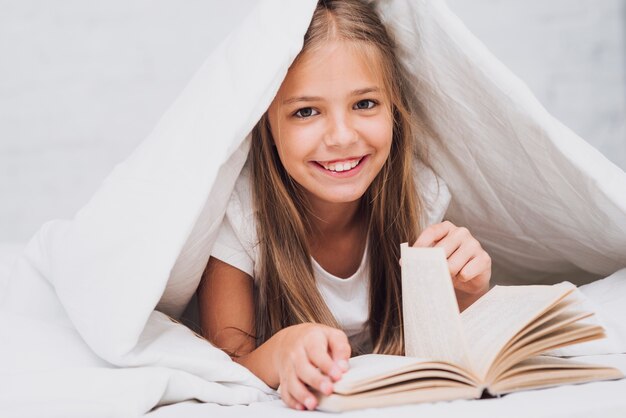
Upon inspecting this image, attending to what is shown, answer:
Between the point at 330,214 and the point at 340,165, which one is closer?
the point at 340,165

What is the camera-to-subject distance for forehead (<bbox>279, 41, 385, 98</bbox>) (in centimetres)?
117

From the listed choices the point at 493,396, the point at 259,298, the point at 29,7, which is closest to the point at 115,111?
the point at 29,7

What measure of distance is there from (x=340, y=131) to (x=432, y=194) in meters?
0.28

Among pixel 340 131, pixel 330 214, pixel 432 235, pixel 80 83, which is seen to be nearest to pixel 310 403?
pixel 432 235

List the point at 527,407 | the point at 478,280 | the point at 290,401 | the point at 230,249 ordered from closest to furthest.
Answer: the point at 527,407
the point at 290,401
the point at 478,280
the point at 230,249

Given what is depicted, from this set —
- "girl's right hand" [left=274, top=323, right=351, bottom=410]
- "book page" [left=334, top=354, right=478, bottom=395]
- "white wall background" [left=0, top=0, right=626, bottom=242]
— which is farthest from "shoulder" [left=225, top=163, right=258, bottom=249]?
"white wall background" [left=0, top=0, right=626, bottom=242]

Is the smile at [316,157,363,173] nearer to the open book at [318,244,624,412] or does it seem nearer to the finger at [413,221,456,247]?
the finger at [413,221,456,247]

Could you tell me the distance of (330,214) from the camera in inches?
54.7

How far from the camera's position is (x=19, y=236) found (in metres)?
2.17

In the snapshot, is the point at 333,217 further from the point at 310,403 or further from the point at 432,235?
the point at 310,403

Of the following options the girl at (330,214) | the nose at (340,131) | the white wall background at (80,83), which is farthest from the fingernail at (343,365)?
the white wall background at (80,83)

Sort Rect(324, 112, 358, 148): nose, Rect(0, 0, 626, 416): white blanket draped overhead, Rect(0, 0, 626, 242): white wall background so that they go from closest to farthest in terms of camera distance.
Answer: Rect(0, 0, 626, 416): white blanket draped overhead < Rect(324, 112, 358, 148): nose < Rect(0, 0, 626, 242): white wall background

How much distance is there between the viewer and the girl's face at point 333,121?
3.84 ft

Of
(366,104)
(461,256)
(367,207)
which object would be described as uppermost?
(366,104)
